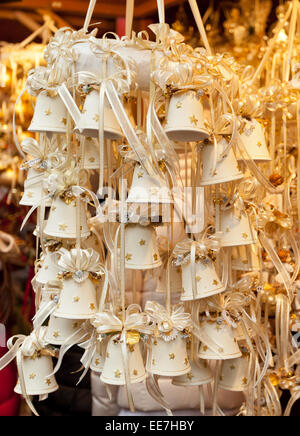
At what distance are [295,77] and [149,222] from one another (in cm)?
52

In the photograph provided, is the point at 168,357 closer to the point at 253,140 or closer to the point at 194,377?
the point at 194,377

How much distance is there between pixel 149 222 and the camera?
81 cm

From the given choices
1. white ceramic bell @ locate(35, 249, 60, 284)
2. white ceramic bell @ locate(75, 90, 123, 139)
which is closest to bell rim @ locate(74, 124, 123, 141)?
white ceramic bell @ locate(75, 90, 123, 139)

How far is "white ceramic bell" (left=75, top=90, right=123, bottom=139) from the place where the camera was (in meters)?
0.77

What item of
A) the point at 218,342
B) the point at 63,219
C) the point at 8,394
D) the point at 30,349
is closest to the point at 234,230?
the point at 218,342

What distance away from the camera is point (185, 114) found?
2.55ft

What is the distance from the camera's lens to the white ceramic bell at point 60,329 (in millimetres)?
871

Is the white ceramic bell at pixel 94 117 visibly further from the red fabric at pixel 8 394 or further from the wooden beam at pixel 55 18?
the wooden beam at pixel 55 18

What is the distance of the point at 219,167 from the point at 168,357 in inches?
13.4

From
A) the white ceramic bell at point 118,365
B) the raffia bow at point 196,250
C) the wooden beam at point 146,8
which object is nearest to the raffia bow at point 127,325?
the white ceramic bell at point 118,365

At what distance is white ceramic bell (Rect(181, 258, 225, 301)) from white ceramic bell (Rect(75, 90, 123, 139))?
27 cm

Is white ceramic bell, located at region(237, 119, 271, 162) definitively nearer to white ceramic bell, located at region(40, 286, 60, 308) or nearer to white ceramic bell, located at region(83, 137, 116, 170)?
white ceramic bell, located at region(83, 137, 116, 170)
